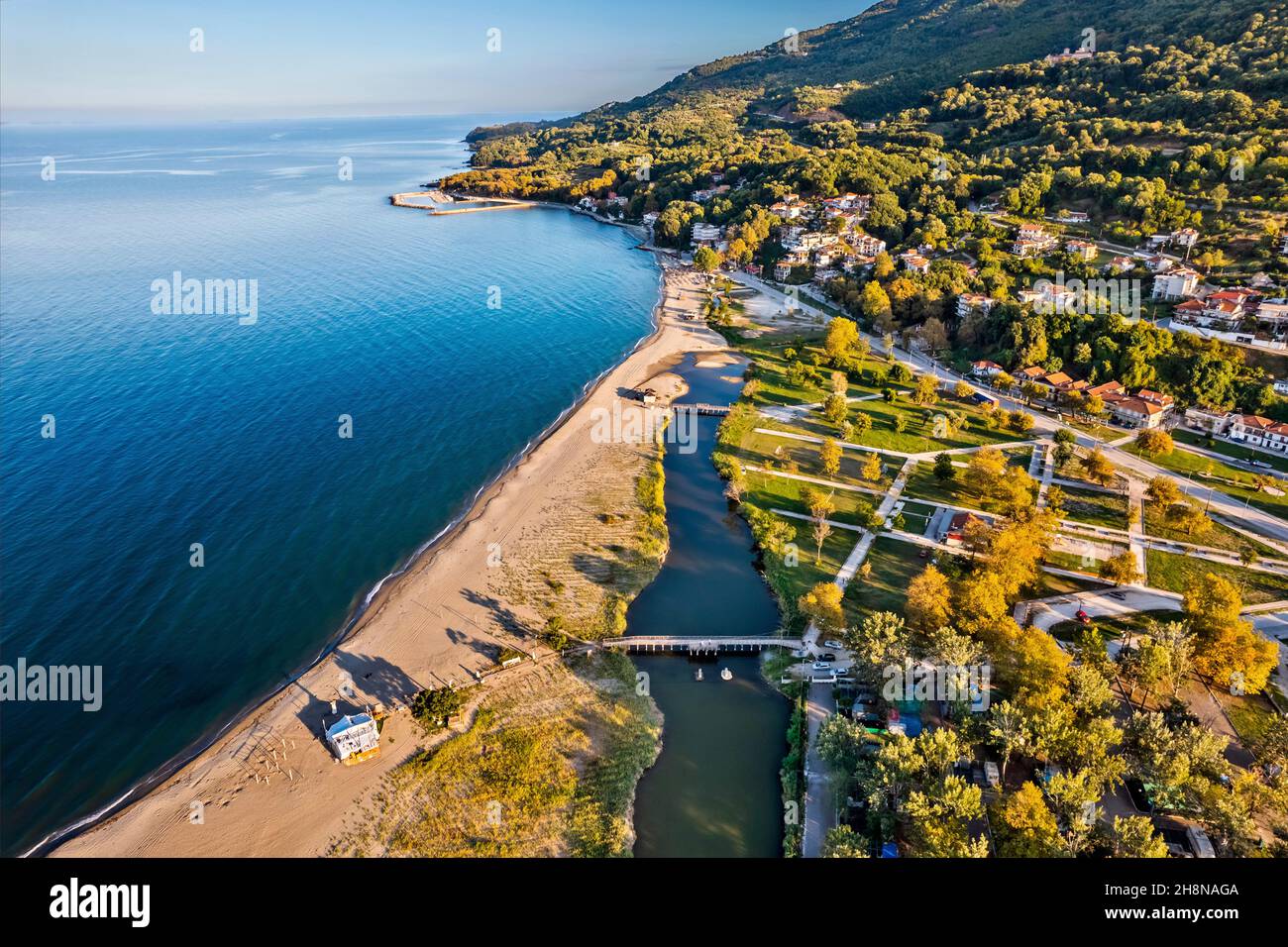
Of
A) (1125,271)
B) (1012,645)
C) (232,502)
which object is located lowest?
(1012,645)

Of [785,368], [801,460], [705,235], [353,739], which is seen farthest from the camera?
[705,235]

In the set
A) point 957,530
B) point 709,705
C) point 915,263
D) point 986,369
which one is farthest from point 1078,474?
point 915,263

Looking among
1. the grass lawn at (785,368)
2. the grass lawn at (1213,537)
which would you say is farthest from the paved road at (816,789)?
the grass lawn at (785,368)

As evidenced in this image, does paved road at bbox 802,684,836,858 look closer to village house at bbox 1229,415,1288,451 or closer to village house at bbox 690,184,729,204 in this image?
village house at bbox 1229,415,1288,451

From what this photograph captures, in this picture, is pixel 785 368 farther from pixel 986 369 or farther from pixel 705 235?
pixel 705 235

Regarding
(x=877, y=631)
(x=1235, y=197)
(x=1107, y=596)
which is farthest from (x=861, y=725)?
(x=1235, y=197)

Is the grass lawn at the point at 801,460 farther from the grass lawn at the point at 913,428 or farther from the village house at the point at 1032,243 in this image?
the village house at the point at 1032,243
